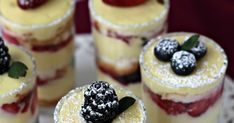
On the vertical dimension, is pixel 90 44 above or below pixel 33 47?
below

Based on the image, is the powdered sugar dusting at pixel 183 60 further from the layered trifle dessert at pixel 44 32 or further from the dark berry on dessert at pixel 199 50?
the layered trifle dessert at pixel 44 32

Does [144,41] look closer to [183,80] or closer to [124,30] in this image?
[124,30]

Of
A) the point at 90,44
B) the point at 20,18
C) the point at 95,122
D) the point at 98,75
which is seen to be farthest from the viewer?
the point at 90,44

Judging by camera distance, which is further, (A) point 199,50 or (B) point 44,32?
(B) point 44,32

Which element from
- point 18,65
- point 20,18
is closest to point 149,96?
point 18,65

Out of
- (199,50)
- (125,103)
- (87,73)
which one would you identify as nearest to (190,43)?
(199,50)

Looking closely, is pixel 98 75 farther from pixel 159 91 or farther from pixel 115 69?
pixel 159 91

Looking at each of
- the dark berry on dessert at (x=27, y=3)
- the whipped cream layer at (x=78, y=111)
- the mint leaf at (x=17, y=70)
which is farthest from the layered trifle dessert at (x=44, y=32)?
the whipped cream layer at (x=78, y=111)
